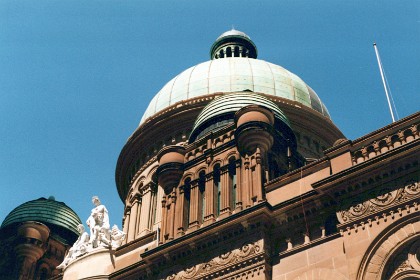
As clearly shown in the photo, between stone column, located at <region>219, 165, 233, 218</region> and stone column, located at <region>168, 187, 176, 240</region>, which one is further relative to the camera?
stone column, located at <region>168, 187, 176, 240</region>

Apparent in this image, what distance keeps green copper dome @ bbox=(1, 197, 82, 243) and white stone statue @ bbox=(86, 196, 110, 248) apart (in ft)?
45.6

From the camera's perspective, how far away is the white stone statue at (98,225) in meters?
38.1

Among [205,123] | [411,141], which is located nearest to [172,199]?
[205,123]

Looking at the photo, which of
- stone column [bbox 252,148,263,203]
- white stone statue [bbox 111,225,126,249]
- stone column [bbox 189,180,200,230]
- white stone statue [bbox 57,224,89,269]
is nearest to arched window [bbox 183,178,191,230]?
stone column [bbox 189,180,200,230]

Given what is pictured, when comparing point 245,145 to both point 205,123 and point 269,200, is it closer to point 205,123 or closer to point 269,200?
point 269,200

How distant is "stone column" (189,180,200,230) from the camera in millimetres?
33406

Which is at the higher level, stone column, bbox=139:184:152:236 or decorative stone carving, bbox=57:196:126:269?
stone column, bbox=139:184:152:236

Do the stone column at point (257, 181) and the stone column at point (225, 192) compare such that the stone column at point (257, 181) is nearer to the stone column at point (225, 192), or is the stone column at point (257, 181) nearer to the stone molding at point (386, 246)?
the stone column at point (225, 192)

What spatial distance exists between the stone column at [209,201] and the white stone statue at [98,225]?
6846 mm

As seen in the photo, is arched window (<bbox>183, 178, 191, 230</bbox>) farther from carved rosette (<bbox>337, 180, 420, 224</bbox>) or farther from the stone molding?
the stone molding

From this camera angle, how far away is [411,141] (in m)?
26.8

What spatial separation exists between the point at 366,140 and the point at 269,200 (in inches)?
199

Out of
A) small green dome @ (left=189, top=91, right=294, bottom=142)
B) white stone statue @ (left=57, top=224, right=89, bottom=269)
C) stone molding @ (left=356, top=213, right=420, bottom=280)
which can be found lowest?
stone molding @ (left=356, top=213, right=420, bottom=280)

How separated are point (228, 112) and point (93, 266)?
10.7m
